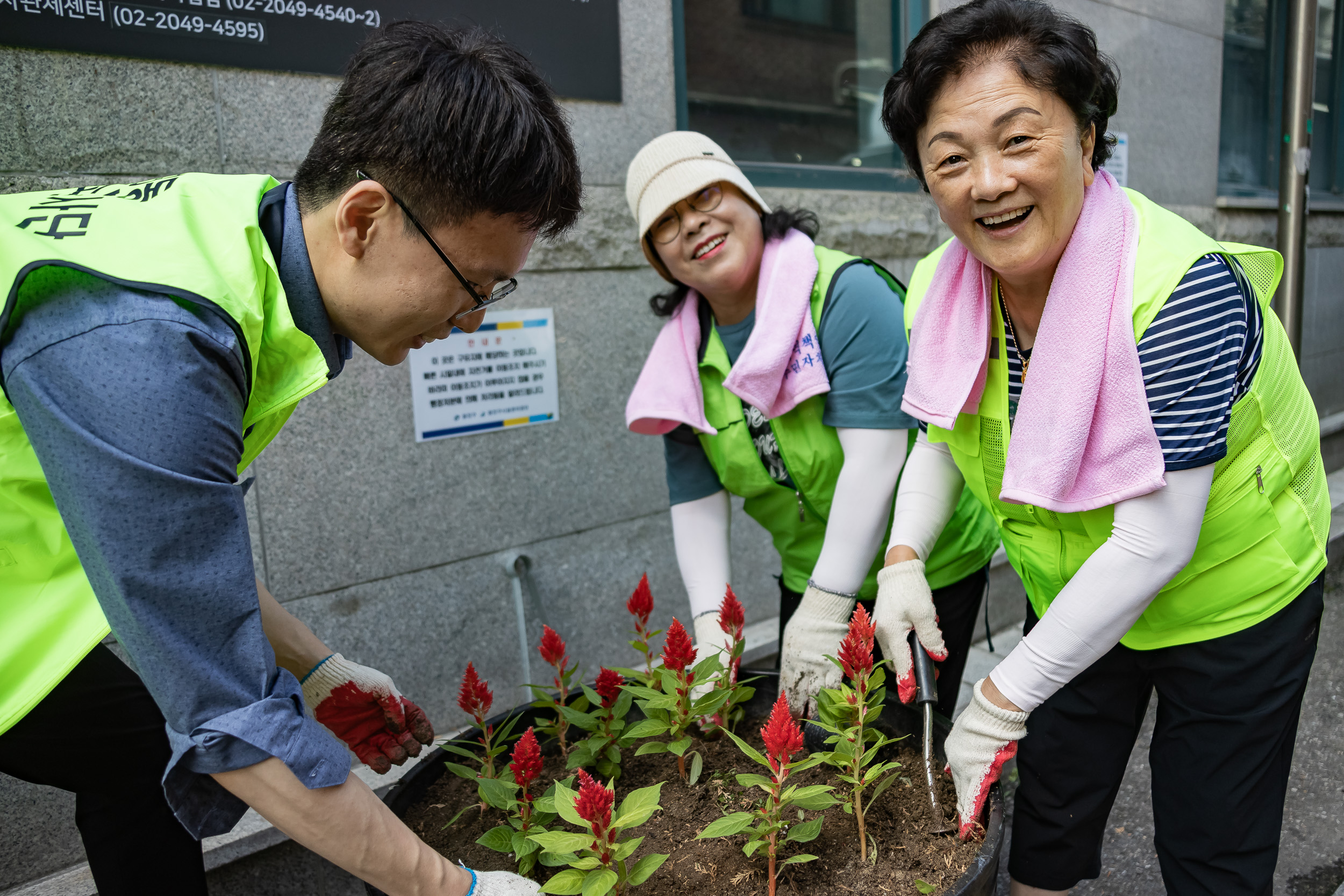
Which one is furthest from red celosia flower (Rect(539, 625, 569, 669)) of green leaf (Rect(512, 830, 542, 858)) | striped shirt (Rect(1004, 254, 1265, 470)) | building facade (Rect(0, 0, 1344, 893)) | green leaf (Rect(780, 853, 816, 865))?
Result: building facade (Rect(0, 0, 1344, 893))

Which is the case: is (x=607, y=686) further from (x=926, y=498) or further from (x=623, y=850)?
(x=926, y=498)

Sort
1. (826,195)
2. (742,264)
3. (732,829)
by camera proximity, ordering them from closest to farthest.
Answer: (732,829) → (742,264) → (826,195)

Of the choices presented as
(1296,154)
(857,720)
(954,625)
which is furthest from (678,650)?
(1296,154)

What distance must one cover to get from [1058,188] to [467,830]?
4.75 feet

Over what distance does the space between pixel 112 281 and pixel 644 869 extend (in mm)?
987

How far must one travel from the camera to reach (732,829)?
4.00ft

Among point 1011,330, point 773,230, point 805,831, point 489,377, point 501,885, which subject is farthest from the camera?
point 489,377

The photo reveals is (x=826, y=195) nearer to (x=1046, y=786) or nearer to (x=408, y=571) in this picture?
(x=408, y=571)

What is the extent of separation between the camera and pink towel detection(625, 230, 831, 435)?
1.85 m

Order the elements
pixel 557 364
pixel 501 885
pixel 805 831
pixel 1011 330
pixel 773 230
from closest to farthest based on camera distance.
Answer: pixel 501 885, pixel 805 831, pixel 1011 330, pixel 773 230, pixel 557 364

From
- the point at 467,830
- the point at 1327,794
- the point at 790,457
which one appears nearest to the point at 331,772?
the point at 467,830

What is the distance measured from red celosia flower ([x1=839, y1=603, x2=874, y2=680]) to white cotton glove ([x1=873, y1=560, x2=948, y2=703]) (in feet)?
0.85

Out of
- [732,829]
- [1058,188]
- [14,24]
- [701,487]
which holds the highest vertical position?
[14,24]

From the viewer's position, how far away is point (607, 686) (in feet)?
5.41
